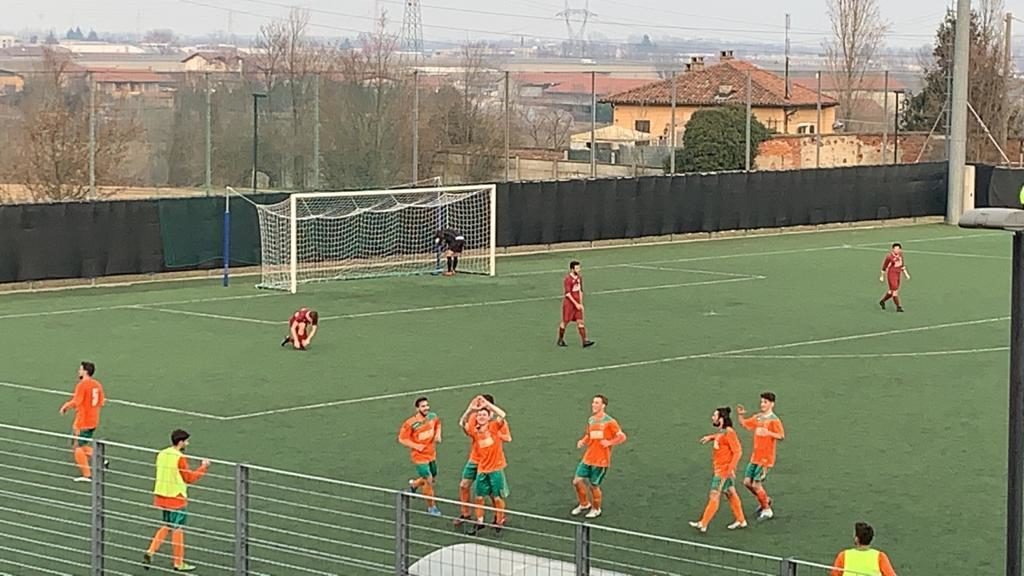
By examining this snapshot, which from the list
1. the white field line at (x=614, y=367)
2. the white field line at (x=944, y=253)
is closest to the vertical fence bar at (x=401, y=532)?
the white field line at (x=614, y=367)

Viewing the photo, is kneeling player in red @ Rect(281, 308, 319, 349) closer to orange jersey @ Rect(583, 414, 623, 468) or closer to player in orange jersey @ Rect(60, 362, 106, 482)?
player in orange jersey @ Rect(60, 362, 106, 482)

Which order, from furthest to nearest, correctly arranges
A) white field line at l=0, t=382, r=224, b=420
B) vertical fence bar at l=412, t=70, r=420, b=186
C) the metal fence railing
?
vertical fence bar at l=412, t=70, r=420, b=186 < white field line at l=0, t=382, r=224, b=420 < the metal fence railing

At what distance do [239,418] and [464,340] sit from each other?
847cm

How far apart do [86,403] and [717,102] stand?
44494 millimetres

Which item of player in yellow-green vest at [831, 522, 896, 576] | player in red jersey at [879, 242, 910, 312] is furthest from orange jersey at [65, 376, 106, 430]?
player in red jersey at [879, 242, 910, 312]

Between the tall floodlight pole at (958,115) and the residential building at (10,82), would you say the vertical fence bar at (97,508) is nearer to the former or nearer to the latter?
the residential building at (10,82)

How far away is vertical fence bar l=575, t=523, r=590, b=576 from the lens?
11.9 meters

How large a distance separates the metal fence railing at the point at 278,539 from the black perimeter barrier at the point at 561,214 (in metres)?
20.3

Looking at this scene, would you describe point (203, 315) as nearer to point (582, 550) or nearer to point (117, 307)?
point (117, 307)

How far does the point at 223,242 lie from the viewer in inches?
1700

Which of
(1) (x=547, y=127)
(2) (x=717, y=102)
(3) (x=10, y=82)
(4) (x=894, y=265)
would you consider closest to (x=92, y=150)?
(3) (x=10, y=82)

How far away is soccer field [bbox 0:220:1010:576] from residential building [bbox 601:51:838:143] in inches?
561

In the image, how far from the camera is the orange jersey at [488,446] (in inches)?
722

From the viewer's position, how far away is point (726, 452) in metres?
18.4
